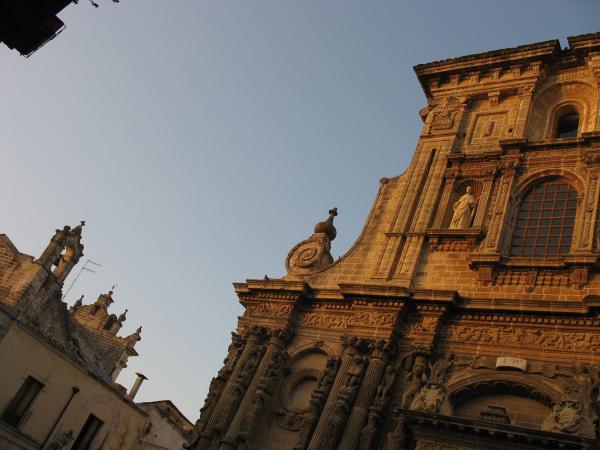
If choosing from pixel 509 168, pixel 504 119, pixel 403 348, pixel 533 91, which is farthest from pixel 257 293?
pixel 533 91

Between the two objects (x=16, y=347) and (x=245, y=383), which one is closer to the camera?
(x=245, y=383)

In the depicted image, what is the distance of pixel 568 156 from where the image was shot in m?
15.3

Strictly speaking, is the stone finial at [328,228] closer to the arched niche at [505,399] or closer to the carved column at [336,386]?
the carved column at [336,386]

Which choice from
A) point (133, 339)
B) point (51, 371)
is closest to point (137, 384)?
point (133, 339)

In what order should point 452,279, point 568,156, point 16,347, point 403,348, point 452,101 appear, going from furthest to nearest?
point 16,347, point 452,101, point 568,156, point 452,279, point 403,348

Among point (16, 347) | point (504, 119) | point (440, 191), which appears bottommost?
point (16, 347)

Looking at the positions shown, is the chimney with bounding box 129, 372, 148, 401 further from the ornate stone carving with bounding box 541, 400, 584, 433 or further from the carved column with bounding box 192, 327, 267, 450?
the ornate stone carving with bounding box 541, 400, 584, 433

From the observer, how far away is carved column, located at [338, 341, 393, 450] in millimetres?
11844

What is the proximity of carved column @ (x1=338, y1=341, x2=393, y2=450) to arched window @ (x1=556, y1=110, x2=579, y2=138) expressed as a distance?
864 centimetres

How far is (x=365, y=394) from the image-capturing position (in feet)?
40.7

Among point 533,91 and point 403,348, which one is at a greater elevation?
point 533,91

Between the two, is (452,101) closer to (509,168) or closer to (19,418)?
(509,168)

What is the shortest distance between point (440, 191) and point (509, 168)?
1783mm

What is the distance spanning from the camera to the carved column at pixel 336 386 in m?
12.1
